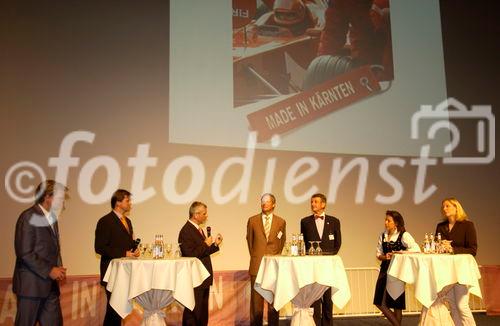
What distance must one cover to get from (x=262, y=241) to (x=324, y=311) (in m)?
0.98

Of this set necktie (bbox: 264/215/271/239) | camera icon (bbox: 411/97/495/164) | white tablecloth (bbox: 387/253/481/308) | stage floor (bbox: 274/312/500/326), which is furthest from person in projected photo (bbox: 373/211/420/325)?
camera icon (bbox: 411/97/495/164)

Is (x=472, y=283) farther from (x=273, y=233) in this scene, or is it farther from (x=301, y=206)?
(x=301, y=206)

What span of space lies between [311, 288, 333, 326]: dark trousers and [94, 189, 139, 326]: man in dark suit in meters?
1.96

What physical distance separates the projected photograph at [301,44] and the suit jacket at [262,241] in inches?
70.4

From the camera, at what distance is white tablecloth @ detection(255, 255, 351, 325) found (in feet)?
13.8

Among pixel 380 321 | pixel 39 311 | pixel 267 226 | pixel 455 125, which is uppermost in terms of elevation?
pixel 455 125

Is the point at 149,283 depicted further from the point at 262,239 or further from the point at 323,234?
the point at 323,234

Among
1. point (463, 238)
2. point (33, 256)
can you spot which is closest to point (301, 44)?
point (463, 238)

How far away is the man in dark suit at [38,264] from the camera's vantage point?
3.53 metres

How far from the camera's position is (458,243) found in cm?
477

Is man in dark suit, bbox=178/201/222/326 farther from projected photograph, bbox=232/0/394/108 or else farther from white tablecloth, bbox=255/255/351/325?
projected photograph, bbox=232/0/394/108

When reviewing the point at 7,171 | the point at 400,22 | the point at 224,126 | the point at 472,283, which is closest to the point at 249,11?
the point at 224,126

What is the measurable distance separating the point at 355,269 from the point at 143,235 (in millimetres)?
2805

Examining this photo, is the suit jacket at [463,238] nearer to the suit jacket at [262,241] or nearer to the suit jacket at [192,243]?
the suit jacket at [262,241]
